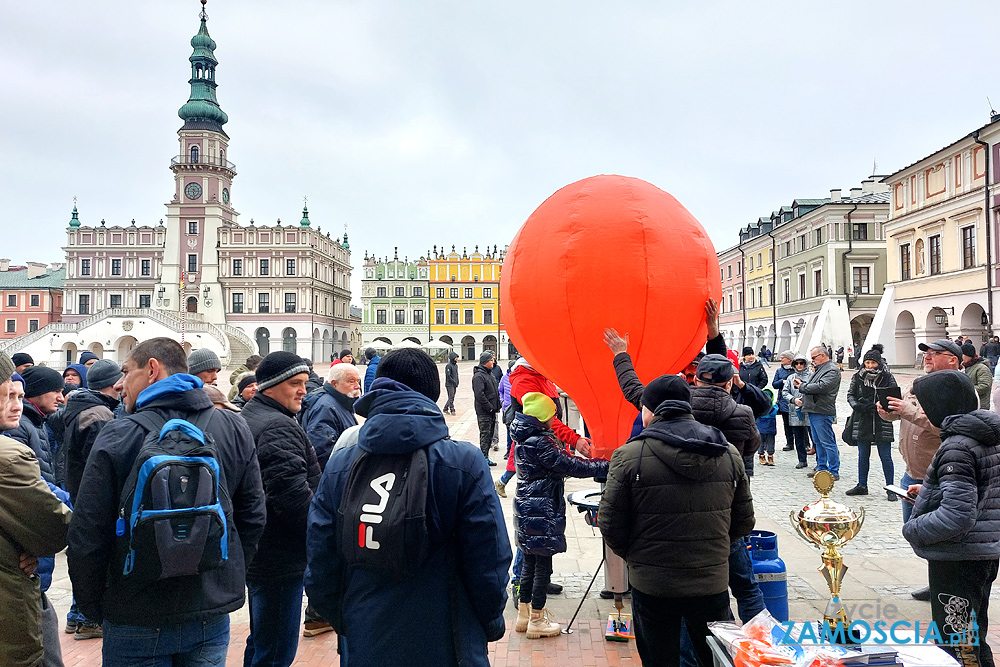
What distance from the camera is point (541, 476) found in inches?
170

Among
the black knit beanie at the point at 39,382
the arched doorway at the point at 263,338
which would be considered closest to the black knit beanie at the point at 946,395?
the black knit beanie at the point at 39,382

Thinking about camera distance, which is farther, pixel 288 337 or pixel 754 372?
pixel 288 337

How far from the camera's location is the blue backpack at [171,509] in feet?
7.61

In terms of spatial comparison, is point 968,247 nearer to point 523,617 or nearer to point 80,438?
point 523,617

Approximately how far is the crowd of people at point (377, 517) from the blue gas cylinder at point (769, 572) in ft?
1.12

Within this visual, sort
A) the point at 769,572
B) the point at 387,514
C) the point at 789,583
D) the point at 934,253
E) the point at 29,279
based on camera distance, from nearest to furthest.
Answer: the point at 387,514 → the point at 769,572 → the point at 789,583 → the point at 934,253 → the point at 29,279

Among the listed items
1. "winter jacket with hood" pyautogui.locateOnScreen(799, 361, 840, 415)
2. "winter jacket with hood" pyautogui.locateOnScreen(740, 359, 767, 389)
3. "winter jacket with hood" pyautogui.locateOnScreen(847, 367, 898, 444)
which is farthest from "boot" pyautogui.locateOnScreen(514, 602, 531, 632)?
"winter jacket with hood" pyautogui.locateOnScreen(740, 359, 767, 389)

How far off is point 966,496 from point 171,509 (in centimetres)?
374

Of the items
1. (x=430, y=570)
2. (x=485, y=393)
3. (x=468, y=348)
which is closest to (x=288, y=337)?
(x=468, y=348)

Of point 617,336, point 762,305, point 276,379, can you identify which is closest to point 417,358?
point 276,379

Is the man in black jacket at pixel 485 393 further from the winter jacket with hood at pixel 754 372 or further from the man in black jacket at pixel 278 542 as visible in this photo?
the man in black jacket at pixel 278 542

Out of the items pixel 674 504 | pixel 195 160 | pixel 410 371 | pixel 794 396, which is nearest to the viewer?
pixel 410 371

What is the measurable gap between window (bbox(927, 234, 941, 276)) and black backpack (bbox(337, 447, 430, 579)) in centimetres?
3647

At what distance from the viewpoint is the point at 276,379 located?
367cm
